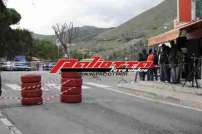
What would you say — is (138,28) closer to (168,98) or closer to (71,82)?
(168,98)

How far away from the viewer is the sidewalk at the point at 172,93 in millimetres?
19188

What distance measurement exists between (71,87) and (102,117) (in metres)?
4.20

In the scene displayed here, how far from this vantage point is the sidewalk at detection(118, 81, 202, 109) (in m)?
19.2

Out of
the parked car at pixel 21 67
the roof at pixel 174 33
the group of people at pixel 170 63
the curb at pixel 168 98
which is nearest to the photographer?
the curb at pixel 168 98

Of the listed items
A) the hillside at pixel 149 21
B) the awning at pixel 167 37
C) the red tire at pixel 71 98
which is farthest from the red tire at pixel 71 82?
the hillside at pixel 149 21

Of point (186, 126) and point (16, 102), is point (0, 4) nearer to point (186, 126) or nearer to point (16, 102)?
point (16, 102)

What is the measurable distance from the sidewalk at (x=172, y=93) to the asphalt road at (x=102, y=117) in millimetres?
914

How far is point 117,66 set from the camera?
14180 millimetres

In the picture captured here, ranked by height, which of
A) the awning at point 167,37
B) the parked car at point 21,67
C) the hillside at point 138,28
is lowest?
the parked car at point 21,67

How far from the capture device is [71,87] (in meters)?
19.1

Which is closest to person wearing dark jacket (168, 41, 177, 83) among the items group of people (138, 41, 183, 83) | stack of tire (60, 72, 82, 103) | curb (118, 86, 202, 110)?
group of people (138, 41, 183, 83)

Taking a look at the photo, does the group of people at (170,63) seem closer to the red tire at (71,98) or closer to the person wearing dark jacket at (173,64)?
the person wearing dark jacket at (173,64)

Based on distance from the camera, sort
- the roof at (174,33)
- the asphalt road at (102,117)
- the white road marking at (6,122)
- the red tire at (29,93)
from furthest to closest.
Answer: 1. the roof at (174,33)
2. the red tire at (29,93)
3. the white road marking at (6,122)
4. the asphalt road at (102,117)

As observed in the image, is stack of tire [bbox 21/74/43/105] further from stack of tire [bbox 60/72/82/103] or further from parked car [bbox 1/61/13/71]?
parked car [bbox 1/61/13/71]
